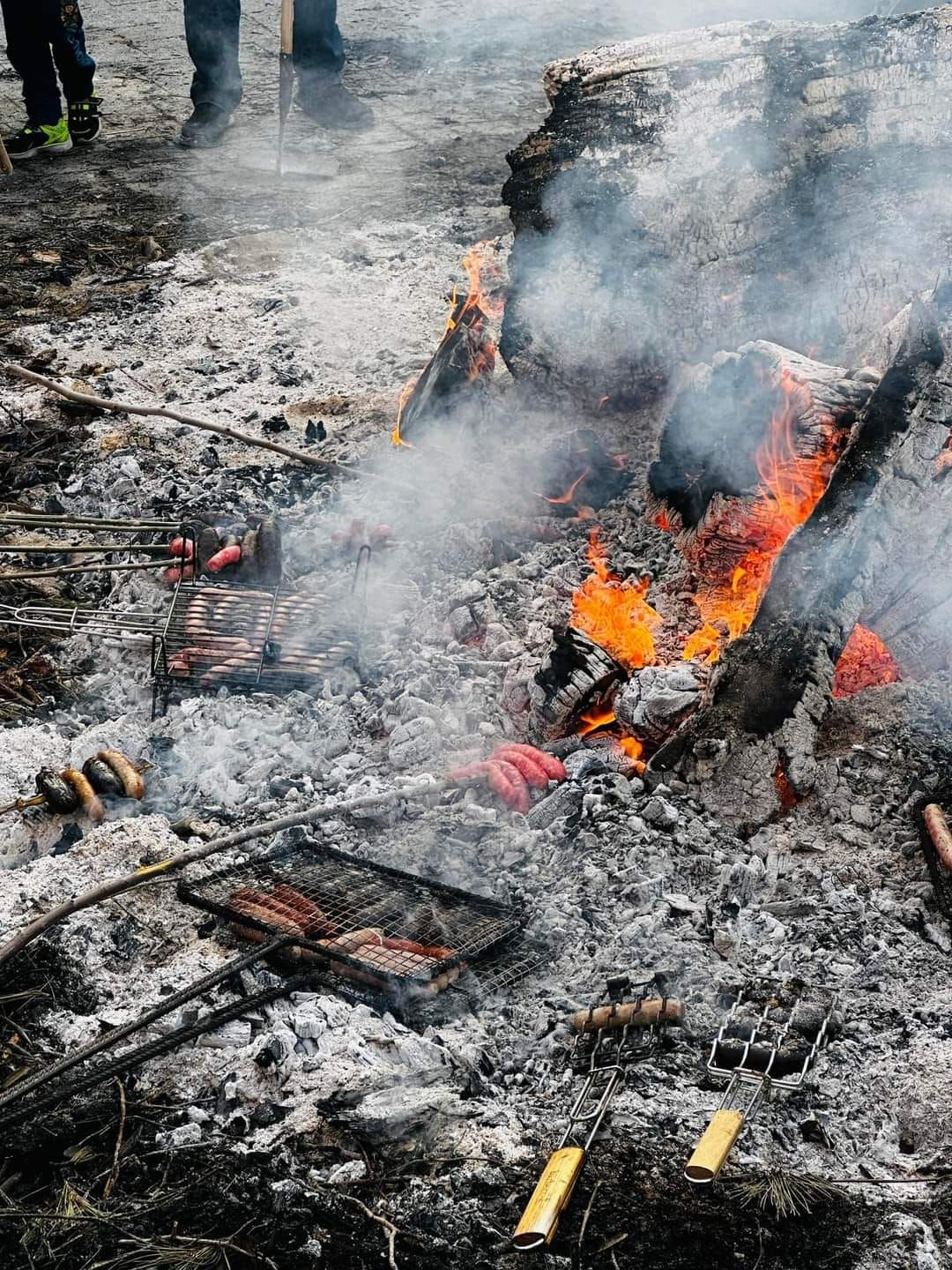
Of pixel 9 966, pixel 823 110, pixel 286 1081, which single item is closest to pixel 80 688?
pixel 9 966

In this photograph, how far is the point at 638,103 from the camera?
24.4 ft

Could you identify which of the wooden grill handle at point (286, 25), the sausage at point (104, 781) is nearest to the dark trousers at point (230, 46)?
the wooden grill handle at point (286, 25)

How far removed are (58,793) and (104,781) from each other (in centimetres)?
21

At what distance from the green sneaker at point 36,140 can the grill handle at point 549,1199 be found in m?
12.6

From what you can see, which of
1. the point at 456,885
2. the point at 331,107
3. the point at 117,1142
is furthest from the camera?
the point at 331,107

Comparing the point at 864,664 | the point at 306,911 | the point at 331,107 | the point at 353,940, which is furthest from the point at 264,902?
the point at 331,107

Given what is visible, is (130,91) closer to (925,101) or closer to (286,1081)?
(925,101)

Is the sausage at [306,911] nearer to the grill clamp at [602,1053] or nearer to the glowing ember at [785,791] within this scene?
the grill clamp at [602,1053]

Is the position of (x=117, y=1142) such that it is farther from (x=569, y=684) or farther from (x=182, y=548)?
(x=182, y=548)

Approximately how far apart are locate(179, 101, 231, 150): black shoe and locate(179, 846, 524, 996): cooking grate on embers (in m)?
10.7

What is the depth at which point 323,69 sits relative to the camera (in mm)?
13422

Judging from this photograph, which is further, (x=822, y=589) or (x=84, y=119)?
(x=84, y=119)

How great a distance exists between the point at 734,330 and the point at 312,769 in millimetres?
3877

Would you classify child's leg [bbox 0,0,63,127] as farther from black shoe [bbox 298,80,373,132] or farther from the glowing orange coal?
the glowing orange coal
